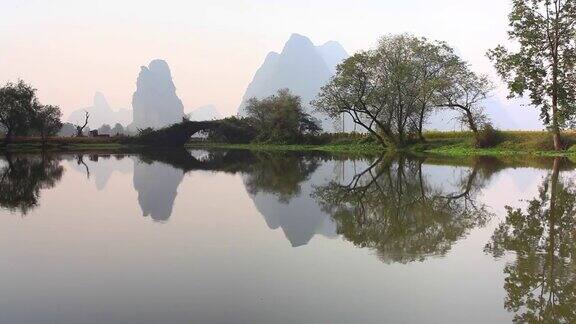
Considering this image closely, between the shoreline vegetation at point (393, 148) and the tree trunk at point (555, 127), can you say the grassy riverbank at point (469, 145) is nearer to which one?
the shoreline vegetation at point (393, 148)

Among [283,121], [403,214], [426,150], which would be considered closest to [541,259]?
[403,214]

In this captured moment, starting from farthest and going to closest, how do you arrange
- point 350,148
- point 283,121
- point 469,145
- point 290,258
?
point 283,121 < point 350,148 < point 469,145 < point 290,258

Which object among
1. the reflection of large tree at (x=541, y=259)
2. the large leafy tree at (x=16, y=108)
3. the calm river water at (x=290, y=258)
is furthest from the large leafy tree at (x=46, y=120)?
the reflection of large tree at (x=541, y=259)

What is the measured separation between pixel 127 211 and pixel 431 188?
42.4 ft

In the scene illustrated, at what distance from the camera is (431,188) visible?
69.4 feet

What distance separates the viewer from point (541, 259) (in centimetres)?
945

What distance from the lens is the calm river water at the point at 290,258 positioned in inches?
274

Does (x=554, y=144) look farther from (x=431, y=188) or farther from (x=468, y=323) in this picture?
(x=468, y=323)

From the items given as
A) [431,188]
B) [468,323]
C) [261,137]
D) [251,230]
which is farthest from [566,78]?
[261,137]

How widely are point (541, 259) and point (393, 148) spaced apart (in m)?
56.5

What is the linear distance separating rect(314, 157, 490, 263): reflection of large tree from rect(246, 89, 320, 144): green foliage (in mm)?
59943

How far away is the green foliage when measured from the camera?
83625mm

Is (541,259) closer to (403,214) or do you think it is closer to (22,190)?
(403,214)

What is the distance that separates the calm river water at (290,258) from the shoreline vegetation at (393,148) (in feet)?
114
